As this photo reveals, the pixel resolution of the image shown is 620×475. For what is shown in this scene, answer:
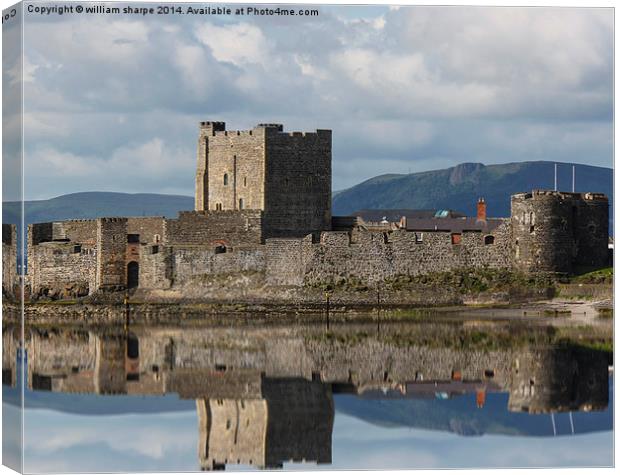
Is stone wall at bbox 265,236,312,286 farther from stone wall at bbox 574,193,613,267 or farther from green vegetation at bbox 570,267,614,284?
green vegetation at bbox 570,267,614,284

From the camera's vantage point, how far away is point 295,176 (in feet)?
171

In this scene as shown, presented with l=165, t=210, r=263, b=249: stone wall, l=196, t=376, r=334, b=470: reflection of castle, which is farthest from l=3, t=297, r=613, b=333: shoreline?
l=196, t=376, r=334, b=470: reflection of castle

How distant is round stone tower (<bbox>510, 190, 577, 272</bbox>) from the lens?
4491 cm

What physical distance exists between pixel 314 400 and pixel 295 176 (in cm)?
2522

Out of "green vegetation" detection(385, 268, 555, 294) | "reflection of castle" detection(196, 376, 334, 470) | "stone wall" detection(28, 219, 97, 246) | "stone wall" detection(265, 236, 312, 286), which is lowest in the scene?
"reflection of castle" detection(196, 376, 334, 470)

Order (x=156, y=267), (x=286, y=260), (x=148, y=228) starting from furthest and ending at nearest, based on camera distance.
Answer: (x=148, y=228), (x=156, y=267), (x=286, y=260)

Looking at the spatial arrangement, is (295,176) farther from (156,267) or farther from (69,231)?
(69,231)

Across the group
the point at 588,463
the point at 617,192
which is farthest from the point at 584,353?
the point at 588,463

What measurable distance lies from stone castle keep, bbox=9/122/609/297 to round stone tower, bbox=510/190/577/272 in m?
0.03

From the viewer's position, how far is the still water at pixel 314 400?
73.3 ft

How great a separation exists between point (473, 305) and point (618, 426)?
2073 centimetres

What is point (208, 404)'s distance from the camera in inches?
Result: 1075

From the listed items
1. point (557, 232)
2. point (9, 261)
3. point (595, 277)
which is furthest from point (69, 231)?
point (9, 261)

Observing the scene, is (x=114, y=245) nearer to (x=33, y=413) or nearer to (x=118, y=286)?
(x=118, y=286)
